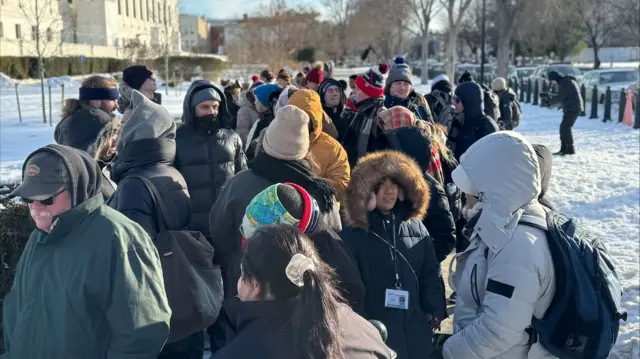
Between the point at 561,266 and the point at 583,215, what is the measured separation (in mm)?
6766

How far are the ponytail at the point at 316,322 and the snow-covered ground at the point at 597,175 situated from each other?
3413mm

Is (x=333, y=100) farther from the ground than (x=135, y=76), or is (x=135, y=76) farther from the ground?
(x=135, y=76)

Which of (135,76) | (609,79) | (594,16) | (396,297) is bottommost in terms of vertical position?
(396,297)

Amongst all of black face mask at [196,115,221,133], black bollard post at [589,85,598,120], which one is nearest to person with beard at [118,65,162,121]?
black face mask at [196,115,221,133]

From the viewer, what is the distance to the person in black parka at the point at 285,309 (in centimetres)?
176

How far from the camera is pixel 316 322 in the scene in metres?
1.77

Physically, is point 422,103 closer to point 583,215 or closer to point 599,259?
point 583,215

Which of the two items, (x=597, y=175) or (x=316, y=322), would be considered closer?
(x=316, y=322)

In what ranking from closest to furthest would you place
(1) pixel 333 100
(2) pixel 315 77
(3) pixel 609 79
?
(1) pixel 333 100 → (2) pixel 315 77 → (3) pixel 609 79

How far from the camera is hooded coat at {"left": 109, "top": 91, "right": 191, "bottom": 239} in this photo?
10.6ft

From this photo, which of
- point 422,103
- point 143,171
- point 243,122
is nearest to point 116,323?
point 143,171

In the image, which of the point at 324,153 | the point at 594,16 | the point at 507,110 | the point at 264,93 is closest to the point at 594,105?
the point at 507,110

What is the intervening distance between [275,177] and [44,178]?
4.30ft

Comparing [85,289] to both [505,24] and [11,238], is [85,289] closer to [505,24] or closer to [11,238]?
[11,238]
